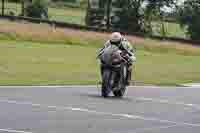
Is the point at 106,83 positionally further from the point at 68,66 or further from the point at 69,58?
the point at 69,58

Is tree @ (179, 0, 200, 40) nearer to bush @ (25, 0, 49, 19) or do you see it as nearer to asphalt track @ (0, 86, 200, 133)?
bush @ (25, 0, 49, 19)

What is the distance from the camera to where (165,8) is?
9219 centimetres

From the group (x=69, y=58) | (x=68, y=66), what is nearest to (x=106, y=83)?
(x=68, y=66)

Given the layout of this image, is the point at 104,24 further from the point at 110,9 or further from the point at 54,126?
the point at 54,126

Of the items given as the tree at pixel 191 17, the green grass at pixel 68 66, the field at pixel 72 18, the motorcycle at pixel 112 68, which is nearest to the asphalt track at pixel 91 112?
the motorcycle at pixel 112 68

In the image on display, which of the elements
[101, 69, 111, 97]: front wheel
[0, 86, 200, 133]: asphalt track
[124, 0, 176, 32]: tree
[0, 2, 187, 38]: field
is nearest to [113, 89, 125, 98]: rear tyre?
[0, 86, 200, 133]: asphalt track

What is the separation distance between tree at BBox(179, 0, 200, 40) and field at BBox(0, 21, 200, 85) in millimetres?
21045

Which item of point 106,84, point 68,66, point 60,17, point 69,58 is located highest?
point 106,84

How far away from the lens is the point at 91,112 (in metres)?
17.6

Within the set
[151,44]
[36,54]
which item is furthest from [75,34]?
[36,54]

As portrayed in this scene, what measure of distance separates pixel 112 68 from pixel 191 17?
63487 mm

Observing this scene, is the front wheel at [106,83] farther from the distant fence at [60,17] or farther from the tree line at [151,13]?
the tree line at [151,13]

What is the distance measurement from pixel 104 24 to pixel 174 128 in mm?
63275

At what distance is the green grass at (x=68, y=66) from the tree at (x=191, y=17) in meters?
27.4
